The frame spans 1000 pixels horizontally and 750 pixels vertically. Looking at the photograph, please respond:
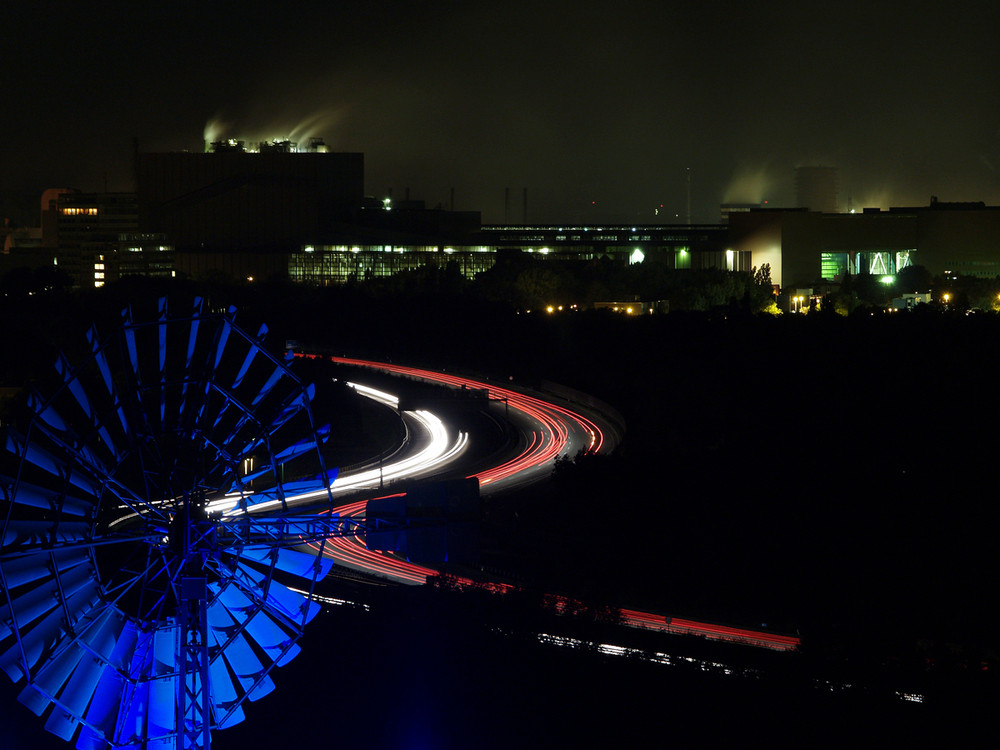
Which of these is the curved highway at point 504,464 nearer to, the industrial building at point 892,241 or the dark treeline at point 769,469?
the dark treeline at point 769,469

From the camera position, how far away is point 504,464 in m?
30.5

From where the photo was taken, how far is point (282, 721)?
15.4m

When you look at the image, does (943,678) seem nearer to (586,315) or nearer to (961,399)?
(961,399)

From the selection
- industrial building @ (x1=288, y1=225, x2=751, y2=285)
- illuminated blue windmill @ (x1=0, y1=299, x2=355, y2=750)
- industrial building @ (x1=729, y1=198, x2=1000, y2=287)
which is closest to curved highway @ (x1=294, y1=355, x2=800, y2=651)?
illuminated blue windmill @ (x1=0, y1=299, x2=355, y2=750)

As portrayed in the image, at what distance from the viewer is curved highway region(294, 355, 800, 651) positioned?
19719mm

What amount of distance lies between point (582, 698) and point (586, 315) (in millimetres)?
42028

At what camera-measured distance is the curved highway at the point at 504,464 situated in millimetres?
19719

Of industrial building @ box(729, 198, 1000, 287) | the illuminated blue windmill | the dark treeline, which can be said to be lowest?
the dark treeline

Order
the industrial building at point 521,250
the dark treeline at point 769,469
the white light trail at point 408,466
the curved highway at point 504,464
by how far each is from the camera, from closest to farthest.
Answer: the curved highway at point 504,464, the dark treeline at point 769,469, the white light trail at point 408,466, the industrial building at point 521,250

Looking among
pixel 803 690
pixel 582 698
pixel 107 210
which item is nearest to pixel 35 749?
pixel 582 698

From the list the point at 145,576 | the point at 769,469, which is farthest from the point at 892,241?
the point at 145,576

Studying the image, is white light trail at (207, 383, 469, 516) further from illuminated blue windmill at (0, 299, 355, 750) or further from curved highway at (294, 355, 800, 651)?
illuminated blue windmill at (0, 299, 355, 750)

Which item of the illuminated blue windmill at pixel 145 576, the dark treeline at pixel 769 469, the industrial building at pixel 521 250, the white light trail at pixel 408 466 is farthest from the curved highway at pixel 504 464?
the industrial building at pixel 521 250

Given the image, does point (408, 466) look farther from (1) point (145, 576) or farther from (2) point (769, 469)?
(1) point (145, 576)
